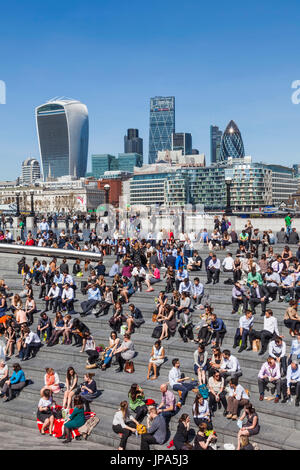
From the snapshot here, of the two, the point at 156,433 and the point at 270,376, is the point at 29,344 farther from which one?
the point at 270,376

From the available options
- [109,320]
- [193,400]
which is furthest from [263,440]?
[109,320]

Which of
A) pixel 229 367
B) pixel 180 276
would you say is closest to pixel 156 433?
pixel 229 367

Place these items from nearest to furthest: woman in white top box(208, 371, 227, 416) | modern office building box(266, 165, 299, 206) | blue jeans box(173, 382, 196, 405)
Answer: woman in white top box(208, 371, 227, 416) < blue jeans box(173, 382, 196, 405) < modern office building box(266, 165, 299, 206)

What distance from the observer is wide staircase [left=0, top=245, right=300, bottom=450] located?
9.27 metres

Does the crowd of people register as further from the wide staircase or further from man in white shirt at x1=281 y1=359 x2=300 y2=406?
the wide staircase

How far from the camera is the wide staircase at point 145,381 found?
927 cm

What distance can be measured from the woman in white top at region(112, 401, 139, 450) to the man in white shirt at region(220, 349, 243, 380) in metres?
2.29

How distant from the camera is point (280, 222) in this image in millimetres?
26250

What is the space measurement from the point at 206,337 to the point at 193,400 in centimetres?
233

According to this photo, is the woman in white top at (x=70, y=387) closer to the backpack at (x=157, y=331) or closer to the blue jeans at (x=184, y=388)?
the blue jeans at (x=184, y=388)

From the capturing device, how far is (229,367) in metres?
10.6

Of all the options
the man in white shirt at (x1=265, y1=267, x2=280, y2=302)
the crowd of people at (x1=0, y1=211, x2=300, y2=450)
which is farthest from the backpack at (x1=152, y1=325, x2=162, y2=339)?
the man in white shirt at (x1=265, y1=267, x2=280, y2=302)

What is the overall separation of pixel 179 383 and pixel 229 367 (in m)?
1.16

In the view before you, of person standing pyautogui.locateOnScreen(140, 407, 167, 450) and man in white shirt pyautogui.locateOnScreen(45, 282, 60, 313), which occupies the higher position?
man in white shirt pyautogui.locateOnScreen(45, 282, 60, 313)
